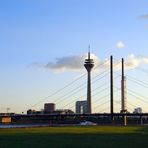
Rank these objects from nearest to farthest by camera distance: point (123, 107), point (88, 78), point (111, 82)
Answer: point (111, 82)
point (123, 107)
point (88, 78)

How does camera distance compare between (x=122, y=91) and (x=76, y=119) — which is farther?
(x=76, y=119)

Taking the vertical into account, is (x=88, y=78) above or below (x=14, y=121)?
above

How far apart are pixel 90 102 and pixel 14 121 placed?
88.7 feet

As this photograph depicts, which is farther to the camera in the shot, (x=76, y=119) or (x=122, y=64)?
(x=76, y=119)
